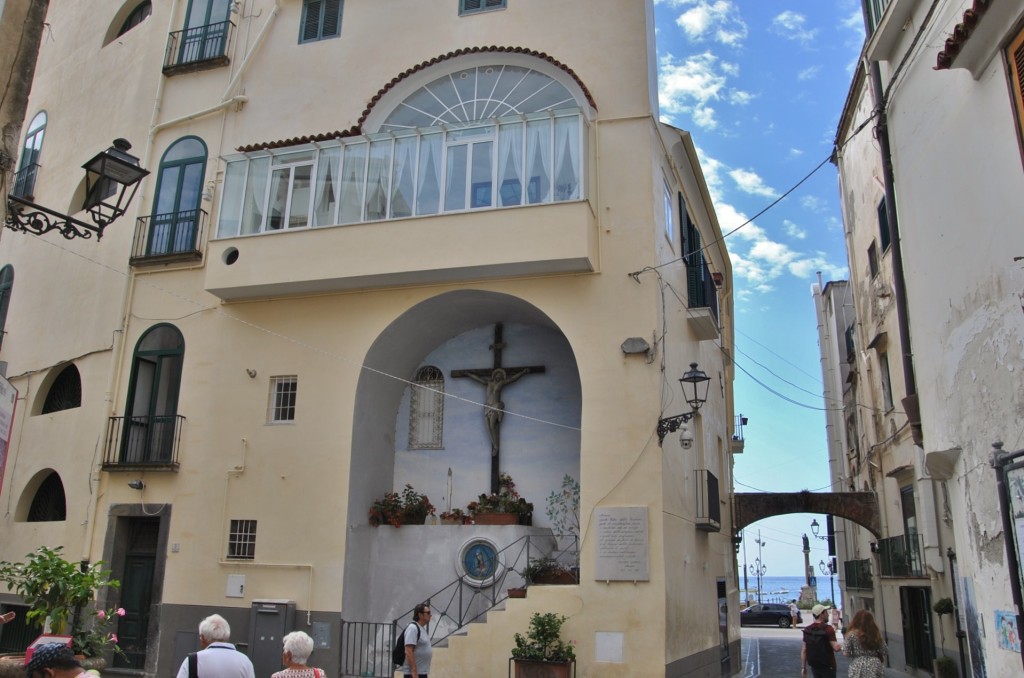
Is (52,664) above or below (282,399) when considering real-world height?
below

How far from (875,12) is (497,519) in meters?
9.49

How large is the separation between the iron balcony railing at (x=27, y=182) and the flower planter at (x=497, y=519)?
14.7 meters

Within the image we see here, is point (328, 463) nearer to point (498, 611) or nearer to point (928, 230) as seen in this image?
point (498, 611)

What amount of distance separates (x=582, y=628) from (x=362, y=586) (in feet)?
13.9

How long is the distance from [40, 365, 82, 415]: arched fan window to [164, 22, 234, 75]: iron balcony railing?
6961 millimetres

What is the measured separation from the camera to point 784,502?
74.3 ft

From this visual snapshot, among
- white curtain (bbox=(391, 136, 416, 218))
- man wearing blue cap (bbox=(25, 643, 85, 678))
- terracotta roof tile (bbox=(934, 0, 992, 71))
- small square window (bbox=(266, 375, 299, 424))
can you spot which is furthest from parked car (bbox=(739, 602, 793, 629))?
man wearing blue cap (bbox=(25, 643, 85, 678))

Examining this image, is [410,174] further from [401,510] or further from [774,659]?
[774,659]

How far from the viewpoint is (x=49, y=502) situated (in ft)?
57.3

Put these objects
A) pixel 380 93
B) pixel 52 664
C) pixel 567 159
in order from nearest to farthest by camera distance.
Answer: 1. pixel 52 664
2. pixel 567 159
3. pixel 380 93

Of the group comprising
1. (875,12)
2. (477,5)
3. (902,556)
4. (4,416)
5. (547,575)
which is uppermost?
(477,5)

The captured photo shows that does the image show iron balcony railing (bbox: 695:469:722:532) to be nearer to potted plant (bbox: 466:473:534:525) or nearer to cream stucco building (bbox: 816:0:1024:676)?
potted plant (bbox: 466:473:534:525)

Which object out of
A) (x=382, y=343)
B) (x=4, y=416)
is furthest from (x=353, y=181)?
(x=4, y=416)

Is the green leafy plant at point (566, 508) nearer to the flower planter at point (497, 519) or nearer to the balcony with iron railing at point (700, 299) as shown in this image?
the flower planter at point (497, 519)
